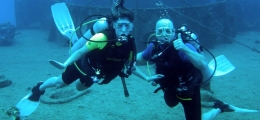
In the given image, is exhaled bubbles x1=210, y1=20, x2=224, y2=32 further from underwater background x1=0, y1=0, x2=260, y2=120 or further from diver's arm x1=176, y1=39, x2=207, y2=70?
diver's arm x1=176, y1=39, x2=207, y2=70

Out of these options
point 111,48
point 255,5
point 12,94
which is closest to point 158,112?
point 111,48

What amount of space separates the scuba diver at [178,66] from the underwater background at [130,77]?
181 cm

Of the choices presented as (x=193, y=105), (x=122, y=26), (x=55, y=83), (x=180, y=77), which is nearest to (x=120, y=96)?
(x=55, y=83)

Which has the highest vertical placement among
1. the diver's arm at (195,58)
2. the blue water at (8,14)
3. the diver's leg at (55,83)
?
the diver's arm at (195,58)

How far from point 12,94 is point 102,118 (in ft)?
12.6

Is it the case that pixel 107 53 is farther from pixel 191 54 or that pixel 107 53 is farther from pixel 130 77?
pixel 130 77

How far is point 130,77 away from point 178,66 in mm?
5613

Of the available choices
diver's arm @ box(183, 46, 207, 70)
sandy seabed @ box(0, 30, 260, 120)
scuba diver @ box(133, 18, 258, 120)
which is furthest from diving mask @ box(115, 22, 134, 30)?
sandy seabed @ box(0, 30, 260, 120)

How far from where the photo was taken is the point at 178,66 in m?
4.07

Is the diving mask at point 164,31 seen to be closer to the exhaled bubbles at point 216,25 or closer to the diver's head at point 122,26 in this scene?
the diver's head at point 122,26

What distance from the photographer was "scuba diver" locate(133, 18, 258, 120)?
3888 mm

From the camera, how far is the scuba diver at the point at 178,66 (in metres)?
3.89

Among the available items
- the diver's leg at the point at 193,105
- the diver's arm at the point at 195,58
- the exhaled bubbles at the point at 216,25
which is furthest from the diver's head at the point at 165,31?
the exhaled bubbles at the point at 216,25

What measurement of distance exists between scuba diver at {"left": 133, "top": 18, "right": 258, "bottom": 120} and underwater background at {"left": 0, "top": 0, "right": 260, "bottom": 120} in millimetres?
1812
